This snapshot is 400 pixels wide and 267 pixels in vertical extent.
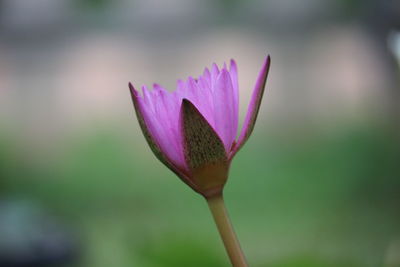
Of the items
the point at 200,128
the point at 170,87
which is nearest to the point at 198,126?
the point at 200,128

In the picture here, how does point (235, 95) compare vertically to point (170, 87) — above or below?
Answer: below

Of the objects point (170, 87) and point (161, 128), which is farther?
point (170, 87)

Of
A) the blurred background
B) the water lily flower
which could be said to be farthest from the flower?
the blurred background

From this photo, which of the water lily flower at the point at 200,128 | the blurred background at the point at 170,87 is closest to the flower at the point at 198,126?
the water lily flower at the point at 200,128

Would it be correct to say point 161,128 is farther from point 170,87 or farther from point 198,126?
point 170,87

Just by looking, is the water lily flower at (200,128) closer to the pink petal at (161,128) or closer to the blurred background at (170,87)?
the pink petal at (161,128)

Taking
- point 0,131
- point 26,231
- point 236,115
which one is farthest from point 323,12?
point 236,115

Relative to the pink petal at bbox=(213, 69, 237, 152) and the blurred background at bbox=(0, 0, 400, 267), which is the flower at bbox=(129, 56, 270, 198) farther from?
the blurred background at bbox=(0, 0, 400, 267)

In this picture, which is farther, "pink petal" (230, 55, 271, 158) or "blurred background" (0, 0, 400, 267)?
"blurred background" (0, 0, 400, 267)
